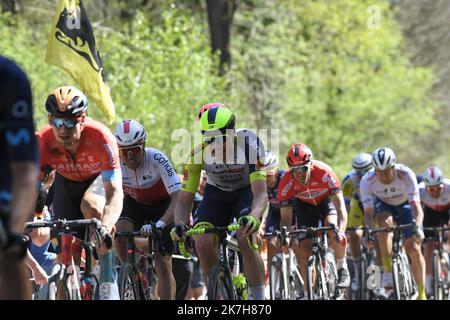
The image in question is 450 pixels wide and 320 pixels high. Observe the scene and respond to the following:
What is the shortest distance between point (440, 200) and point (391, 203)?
2.07 m

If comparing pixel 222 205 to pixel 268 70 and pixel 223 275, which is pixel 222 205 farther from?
pixel 268 70

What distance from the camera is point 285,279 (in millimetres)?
13391

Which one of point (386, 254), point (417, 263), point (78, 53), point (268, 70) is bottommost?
point (417, 263)

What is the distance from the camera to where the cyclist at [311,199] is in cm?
1372

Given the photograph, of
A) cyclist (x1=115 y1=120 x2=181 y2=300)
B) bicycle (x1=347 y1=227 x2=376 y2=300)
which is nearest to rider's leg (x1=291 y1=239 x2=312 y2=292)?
bicycle (x1=347 y1=227 x2=376 y2=300)

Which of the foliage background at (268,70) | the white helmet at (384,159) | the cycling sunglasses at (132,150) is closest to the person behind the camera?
the cycling sunglasses at (132,150)

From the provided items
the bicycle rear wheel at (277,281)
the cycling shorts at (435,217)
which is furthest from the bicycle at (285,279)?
the cycling shorts at (435,217)

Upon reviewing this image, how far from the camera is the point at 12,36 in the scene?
25047 millimetres

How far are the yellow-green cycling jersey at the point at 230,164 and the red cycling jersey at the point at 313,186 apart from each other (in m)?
3.62

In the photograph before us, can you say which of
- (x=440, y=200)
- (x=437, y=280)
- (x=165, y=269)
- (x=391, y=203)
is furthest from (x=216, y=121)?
(x=440, y=200)

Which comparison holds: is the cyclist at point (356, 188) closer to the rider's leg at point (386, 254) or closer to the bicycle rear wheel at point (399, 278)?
the rider's leg at point (386, 254)

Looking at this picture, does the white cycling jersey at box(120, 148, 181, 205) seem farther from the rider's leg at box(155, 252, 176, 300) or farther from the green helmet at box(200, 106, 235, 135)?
the green helmet at box(200, 106, 235, 135)

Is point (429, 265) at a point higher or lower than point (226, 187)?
lower

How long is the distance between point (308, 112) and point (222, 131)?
29.6 meters
